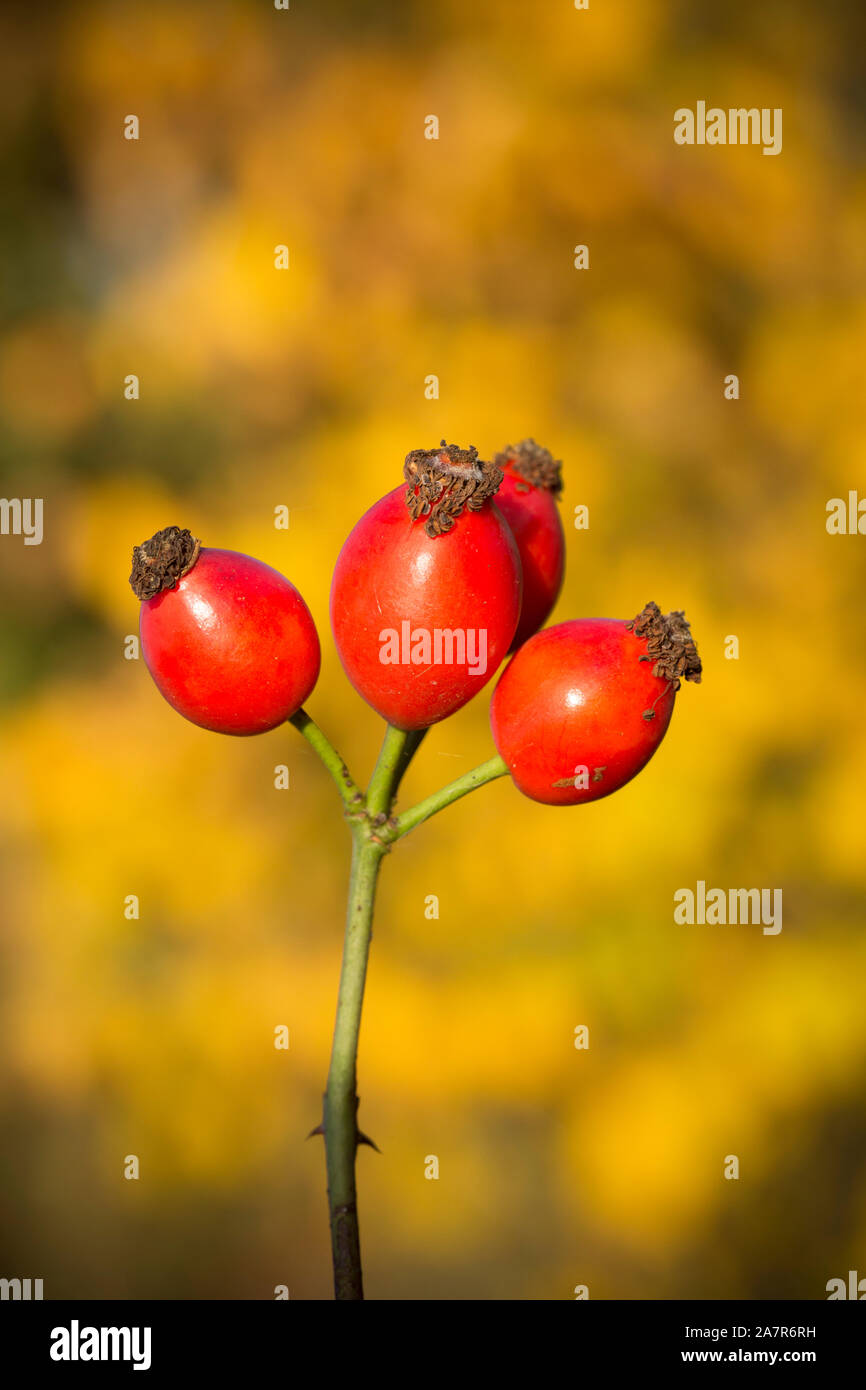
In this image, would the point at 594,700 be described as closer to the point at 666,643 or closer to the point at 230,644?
→ the point at 666,643

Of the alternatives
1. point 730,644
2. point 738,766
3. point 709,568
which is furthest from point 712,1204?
point 709,568

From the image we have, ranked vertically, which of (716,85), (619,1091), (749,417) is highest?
(716,85)

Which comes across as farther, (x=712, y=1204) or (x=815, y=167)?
(x=815, y=167)

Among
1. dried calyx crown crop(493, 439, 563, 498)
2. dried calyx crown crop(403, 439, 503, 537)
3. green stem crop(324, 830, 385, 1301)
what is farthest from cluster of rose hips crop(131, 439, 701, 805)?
dried calyx crown crop(493, 439, 563, 498)

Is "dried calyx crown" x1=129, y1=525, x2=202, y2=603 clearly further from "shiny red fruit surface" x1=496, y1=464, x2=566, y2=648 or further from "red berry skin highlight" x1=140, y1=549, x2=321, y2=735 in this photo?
"shiny red fruit surface" x1=496, y1=464, x2=566, y2=648

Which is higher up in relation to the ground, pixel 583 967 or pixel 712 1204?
pixel 583 967

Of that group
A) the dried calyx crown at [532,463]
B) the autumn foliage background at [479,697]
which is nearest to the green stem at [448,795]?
the dried calyx crown at [532,463]

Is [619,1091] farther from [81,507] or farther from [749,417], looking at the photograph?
[81,507]

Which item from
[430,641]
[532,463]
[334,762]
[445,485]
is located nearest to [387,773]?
[334,762]
